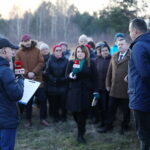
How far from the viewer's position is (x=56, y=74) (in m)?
6.26

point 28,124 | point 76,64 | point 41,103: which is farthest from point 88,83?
point 28,124

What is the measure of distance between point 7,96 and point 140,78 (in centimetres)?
166

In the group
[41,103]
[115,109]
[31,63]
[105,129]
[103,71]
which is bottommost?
[105,129]

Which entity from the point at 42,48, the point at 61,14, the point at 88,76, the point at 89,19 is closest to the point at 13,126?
the point at 88,76

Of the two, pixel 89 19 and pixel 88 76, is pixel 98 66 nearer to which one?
pixel 88 76

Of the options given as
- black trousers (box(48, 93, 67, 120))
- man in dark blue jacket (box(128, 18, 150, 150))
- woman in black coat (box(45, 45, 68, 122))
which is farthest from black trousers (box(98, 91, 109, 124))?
man in dark blue jacket (box(128, 18, 150, 150))

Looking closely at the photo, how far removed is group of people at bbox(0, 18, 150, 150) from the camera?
10.4 ft

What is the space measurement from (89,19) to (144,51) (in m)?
28.2

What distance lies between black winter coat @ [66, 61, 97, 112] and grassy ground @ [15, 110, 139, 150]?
0.72m

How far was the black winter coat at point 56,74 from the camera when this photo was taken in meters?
6.22

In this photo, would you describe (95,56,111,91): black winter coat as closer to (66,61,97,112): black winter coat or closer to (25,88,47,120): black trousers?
(66,61,97,112): black winter coat

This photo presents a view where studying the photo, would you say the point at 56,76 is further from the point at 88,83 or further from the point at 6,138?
the point at 6,138

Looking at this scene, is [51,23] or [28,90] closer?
[28,90]

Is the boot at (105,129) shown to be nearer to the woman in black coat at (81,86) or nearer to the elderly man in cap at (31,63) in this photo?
the woman in black coat at (81,86)
